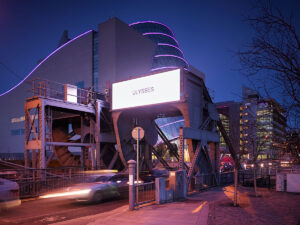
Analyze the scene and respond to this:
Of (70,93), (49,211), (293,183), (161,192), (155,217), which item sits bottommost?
(49,211)

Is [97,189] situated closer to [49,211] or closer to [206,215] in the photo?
[49,211]

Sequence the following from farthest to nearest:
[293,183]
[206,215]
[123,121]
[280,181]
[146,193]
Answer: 1. [123,121]
2. [280,181]
3. [293,183]
4. [146,193]
5. [206,215]

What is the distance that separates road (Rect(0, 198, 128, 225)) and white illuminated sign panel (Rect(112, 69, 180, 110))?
8578 millimetres

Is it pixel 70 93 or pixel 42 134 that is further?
pixel 70 93

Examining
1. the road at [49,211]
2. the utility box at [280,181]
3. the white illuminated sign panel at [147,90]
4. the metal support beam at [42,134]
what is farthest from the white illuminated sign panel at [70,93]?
the utility box at [280,181]

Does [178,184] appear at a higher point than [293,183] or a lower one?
higher

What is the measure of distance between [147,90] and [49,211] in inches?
472

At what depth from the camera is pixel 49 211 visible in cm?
1086

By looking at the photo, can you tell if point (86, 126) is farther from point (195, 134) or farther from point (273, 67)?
point (273, 67)

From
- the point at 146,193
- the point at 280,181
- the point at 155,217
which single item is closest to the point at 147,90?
the point at 146,193

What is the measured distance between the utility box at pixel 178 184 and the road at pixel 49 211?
2.51 meters

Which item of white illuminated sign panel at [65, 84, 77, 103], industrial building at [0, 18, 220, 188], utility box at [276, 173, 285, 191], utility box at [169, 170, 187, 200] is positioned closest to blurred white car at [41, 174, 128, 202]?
utility box at [169, 170, 187, 200]

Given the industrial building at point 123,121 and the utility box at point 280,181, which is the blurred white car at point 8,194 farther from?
the utility box at point 280,181

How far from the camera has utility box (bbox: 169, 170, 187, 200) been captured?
12.6 metres
